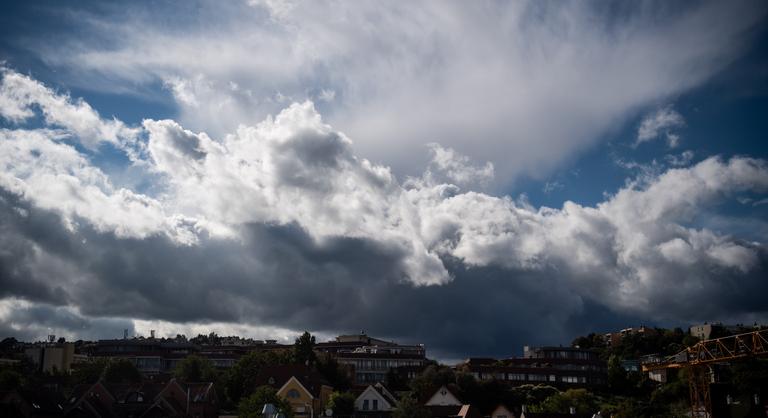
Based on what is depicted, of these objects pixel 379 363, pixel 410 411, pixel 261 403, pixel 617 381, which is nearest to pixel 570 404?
pixel 410 411

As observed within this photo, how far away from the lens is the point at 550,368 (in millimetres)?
156000

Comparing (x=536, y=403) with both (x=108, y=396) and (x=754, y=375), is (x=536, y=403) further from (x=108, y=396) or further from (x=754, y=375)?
(x=108, y=396)

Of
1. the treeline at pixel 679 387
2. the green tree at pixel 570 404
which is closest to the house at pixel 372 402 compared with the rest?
the green tree at pixel 570 404

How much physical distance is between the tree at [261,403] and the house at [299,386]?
368 centimetres

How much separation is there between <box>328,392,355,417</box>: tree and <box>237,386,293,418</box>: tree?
8463 millimetres

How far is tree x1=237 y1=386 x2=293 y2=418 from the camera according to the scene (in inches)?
3511

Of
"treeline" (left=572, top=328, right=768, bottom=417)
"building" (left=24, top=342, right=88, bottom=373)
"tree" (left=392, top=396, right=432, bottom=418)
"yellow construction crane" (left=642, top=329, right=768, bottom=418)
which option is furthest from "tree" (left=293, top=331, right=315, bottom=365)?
"building" (left=24, top=342, right=88, bottom=373)

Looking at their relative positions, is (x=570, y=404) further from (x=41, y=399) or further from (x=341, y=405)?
(x=41, y=399)

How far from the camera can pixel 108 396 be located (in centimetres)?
10756

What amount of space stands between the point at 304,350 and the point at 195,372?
1849 centimetres

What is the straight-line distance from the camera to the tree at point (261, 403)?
3511 inches

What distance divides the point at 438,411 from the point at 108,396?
45.7m

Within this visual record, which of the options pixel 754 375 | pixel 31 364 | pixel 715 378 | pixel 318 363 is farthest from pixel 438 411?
pixel 31 364

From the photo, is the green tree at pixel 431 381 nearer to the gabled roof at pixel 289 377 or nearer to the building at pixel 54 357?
the gabled roof at pixel 289 377
